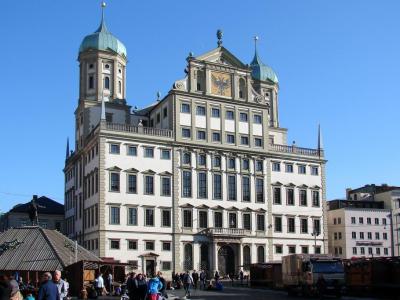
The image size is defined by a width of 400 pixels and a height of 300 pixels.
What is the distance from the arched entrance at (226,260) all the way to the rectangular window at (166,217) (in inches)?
281

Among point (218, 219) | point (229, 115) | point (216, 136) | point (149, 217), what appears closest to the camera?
point (149, 217)

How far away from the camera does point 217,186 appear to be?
78.4 metres

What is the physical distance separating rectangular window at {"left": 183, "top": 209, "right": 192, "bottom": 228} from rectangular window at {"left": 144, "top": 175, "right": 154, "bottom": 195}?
4.74m

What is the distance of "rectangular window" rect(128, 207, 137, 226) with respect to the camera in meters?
72.3

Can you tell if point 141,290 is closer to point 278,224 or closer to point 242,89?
point 278,224

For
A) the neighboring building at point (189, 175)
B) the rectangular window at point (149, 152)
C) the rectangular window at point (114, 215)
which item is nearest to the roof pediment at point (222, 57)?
the neighboring building at point (189, 175)

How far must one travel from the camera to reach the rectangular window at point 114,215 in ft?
234

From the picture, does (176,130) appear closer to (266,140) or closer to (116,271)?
(266,140)

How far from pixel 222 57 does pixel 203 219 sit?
20.8 m

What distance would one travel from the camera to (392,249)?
91.8m

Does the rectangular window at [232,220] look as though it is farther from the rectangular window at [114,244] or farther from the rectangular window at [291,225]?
the rectangular window at [114,244]

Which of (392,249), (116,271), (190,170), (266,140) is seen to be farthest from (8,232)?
(392,249)

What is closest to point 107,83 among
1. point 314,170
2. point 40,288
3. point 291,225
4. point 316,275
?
point 314,170

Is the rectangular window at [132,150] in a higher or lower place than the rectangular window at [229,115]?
lower
